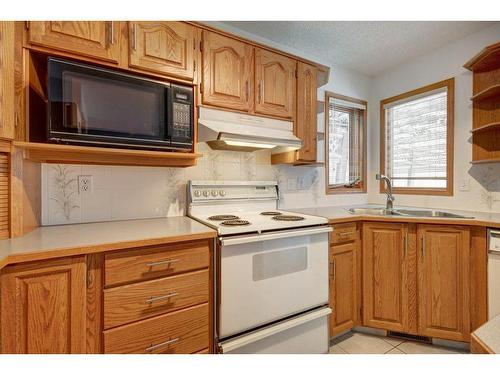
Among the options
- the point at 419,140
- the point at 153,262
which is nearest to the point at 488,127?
the point at 419,140

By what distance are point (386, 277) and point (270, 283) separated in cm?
101

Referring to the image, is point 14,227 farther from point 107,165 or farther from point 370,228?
point 370,228

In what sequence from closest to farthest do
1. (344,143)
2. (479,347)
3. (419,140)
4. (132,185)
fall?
1. (479,347)
2. (132,185)
3. (419,140)
4. (344,143)

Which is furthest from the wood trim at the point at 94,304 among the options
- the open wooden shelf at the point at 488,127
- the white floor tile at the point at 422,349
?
the open wooden shelf at the point at 488,127

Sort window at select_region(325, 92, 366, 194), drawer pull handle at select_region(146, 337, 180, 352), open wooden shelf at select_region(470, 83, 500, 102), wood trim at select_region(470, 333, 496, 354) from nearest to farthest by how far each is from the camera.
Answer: wood trim at select_region(470, 333, 496, 354) → drawer pull handle at select_region(146, 337, 180, 352) → open wooden shelf at select_region(470, 83, 500, 102) → window at select_region(325, 92, 366, 194)

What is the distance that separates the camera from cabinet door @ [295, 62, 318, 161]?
81.1 inches

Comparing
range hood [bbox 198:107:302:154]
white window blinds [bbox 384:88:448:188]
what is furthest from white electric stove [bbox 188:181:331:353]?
white window blinds [bbox 384:88:448:188]

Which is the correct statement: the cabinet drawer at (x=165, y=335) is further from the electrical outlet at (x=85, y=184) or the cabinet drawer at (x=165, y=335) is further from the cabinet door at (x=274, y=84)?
the cabinet door at (x=274, y=84)

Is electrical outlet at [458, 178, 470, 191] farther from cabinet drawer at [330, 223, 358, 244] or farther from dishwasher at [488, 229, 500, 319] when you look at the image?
cabinet drawer at [330, 223, 358, 244]

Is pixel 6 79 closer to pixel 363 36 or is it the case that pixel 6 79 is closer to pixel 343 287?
pixel 343 287

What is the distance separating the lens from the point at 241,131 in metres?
1.69

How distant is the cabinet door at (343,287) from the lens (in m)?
1.81

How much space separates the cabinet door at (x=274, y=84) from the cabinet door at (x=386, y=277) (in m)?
1.12

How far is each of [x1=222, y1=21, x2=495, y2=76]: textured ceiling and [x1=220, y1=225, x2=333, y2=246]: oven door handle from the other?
1.63 m
